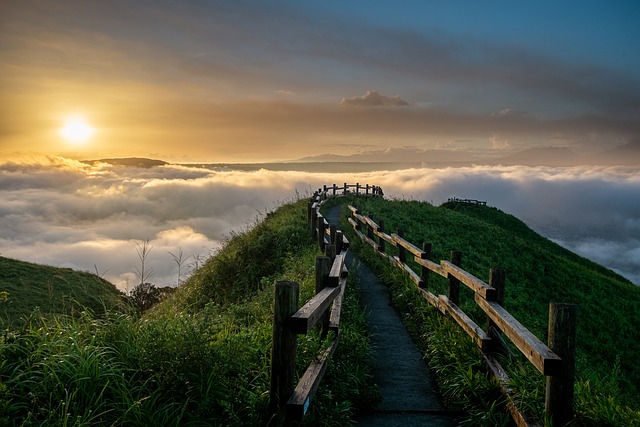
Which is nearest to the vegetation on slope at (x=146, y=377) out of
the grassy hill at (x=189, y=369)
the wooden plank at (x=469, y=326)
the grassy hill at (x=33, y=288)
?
the grassy hill at (x=189, y=369)

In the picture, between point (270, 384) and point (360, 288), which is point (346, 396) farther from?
point (360, 288)

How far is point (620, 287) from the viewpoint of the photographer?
101 feet

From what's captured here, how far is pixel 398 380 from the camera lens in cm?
779

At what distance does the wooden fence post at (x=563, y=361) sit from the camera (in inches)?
203

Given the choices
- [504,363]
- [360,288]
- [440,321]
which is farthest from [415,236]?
[504,363]

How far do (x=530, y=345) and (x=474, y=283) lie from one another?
91.3 inches

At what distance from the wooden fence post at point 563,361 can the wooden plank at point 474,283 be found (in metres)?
1.86

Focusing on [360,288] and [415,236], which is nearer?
[360,288]

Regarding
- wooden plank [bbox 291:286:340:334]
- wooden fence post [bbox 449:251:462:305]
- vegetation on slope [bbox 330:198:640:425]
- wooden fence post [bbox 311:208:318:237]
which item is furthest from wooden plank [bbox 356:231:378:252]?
wooden plank [bbox 291:286:340:334]

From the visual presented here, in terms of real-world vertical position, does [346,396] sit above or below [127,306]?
below

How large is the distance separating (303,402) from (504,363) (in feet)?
11.9

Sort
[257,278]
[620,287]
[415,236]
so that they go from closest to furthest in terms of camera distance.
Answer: [257,278]
[415,236]
[620,287]

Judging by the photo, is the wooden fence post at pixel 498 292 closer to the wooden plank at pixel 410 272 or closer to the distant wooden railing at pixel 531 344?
the distant wooden railing at pixel 531 344

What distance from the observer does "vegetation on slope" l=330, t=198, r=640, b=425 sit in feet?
20.6
